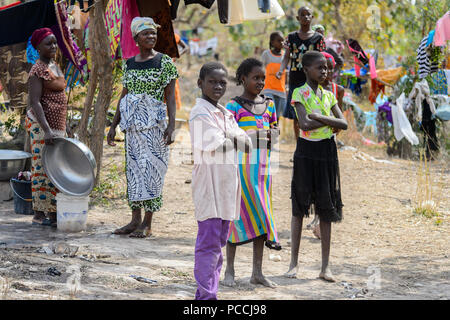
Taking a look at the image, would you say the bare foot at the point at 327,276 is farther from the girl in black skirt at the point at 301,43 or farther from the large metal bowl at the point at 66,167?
the girl in black skirt at the point at 301,43

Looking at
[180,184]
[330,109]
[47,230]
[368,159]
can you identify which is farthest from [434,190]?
[47,230]

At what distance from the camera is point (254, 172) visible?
4.21 meters

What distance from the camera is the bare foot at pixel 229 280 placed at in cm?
427

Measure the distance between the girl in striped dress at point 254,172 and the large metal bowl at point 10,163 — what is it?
3.25 meters

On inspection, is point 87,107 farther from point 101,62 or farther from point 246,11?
point 246,11

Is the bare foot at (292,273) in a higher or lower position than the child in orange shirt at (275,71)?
lower

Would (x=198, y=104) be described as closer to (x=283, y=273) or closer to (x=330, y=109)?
(x=330, y=109)

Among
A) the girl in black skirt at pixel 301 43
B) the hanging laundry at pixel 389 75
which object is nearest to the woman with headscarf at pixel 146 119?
the girl in black skirt at pixel 301 43

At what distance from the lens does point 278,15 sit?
19.6ft

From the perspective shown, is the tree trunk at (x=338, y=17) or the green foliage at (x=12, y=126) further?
the tree trunk at (x=338, y=17)

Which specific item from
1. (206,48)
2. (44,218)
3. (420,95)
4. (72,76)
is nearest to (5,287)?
(44,218)

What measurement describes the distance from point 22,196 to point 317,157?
10.4ft

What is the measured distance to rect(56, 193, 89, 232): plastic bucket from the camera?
18.4 feet
